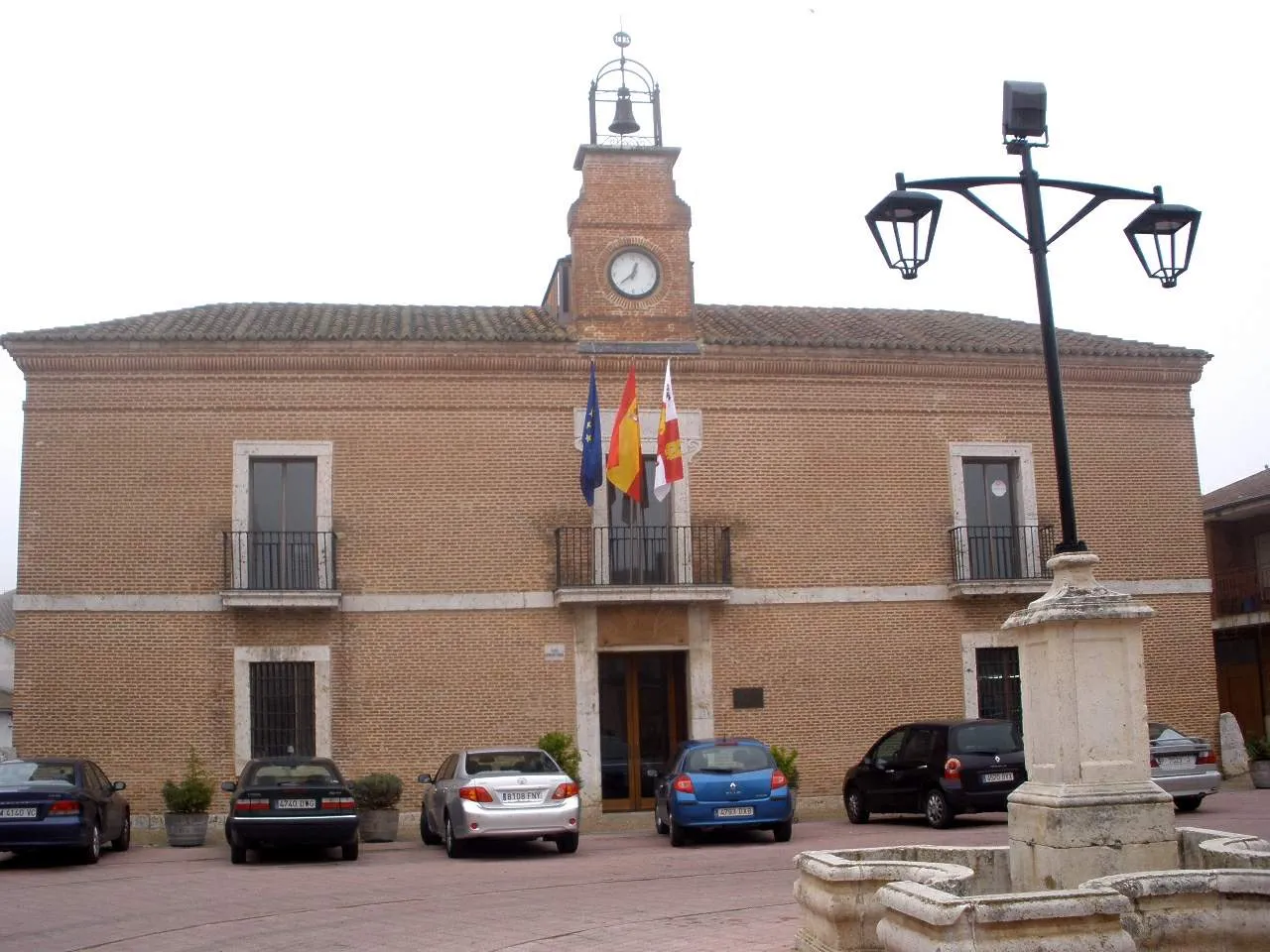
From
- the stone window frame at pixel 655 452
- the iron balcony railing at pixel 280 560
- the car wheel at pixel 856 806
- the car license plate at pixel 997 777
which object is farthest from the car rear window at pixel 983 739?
the iron balcony railing at pixel 280 560

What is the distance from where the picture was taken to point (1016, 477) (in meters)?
24.1

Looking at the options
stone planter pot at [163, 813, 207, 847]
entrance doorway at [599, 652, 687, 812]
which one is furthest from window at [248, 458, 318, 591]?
entrance doorway at [599, 652, 687, 812]

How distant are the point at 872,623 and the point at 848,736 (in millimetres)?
1779

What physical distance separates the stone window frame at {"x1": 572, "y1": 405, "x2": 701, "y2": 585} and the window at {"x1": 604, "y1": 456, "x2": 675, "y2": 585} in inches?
5.6

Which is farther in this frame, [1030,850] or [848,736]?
[848,736]

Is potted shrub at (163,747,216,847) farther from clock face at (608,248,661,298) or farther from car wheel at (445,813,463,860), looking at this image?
clock face at (608,248,661,298)

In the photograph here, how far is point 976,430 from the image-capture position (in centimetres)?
2394

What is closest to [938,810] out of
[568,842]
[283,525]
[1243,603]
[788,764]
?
[788,764]

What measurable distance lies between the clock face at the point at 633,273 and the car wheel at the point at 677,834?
9213 mm

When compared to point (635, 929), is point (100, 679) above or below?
above

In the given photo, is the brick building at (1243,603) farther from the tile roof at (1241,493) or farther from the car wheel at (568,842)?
the car wheel at (568,842)

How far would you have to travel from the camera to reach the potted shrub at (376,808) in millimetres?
19781

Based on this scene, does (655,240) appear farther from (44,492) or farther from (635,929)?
(635,929)

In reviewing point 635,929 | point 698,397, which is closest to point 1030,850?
point 635,929
